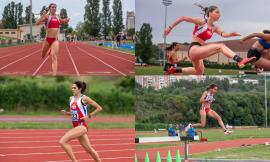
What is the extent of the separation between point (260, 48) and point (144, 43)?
6.65 ft

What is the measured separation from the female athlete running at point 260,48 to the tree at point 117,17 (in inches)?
81.2

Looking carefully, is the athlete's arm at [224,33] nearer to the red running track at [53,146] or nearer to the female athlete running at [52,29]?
the female athlete running at [52,29]

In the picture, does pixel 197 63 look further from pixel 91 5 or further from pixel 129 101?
pixel 129 101

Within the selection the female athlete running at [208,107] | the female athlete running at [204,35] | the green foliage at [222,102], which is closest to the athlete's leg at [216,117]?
the female athlete running at [208,107]

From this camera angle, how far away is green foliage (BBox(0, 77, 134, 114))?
1274 centimetres

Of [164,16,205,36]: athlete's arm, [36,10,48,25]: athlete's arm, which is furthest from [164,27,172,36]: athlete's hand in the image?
[36,10,48,25]: athlete's arm

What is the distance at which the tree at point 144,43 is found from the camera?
10.8 meters

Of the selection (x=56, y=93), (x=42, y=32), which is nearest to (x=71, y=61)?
(x=42, y=32)

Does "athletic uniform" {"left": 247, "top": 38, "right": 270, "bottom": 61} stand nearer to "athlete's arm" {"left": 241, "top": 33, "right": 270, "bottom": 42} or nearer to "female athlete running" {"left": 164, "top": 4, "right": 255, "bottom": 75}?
"athlete's arm" {"left": 241, "top": 33, "right": 270, "bottom": 42}

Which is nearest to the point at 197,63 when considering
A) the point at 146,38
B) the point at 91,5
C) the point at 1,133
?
the point at 146,38

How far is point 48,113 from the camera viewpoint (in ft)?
44.7

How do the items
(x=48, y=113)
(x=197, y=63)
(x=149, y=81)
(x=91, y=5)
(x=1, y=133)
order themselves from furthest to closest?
(x=1, y=133)
(x=48, y=113)
(x=149, y=81)
(x=91, y=5)
(x=197, y=63)

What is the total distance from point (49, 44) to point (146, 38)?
139 centimetres

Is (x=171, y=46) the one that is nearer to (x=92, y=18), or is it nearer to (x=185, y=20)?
(x=185, y=20)
